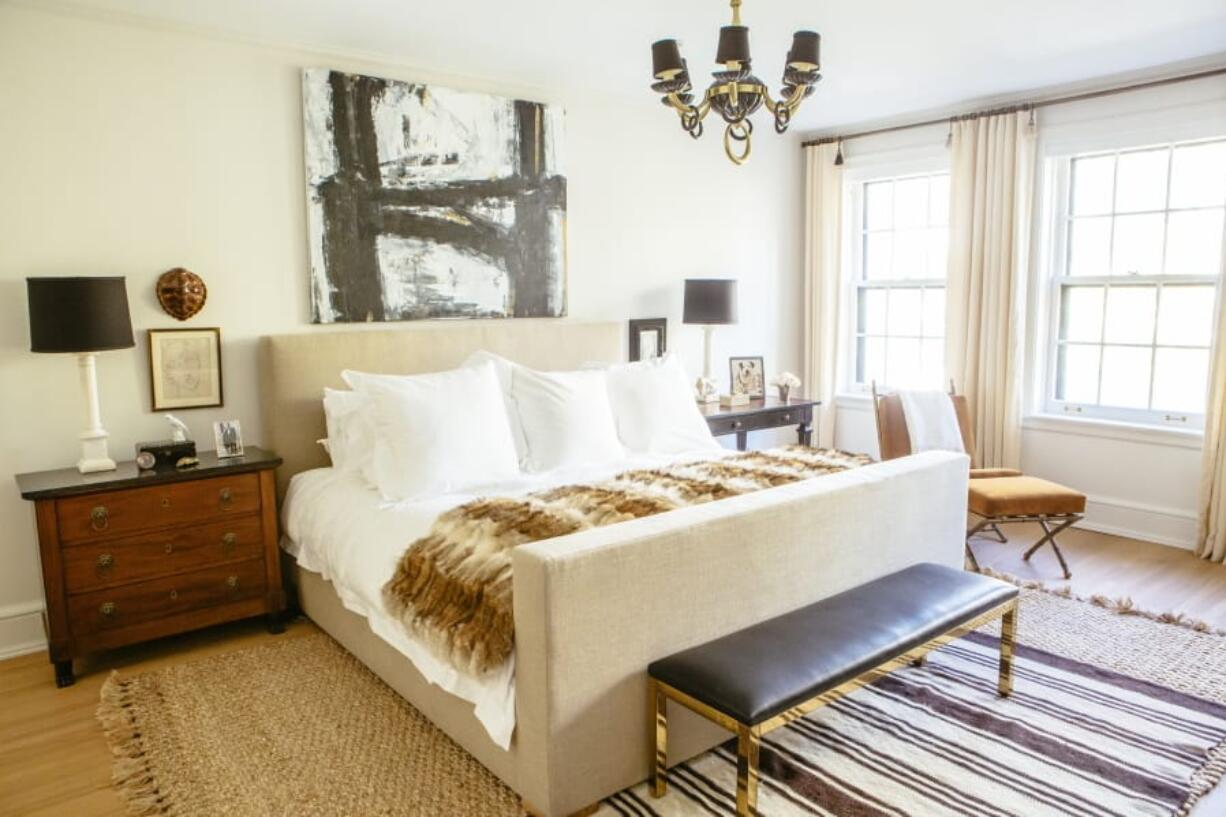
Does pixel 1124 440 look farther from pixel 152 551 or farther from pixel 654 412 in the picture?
pixel 152 551

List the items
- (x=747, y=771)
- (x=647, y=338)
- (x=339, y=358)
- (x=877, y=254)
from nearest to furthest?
(x=747, y=771) < (x=339, y=358) < (x=647, y=338) < (x=877, y=254)

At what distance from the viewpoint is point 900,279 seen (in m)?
5.59

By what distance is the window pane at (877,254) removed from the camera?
5.68 metres

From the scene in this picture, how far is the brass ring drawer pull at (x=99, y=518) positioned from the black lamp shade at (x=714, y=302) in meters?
3.17

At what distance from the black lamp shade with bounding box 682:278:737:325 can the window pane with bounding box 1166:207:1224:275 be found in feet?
7.62

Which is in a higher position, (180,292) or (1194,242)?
(1194,242)

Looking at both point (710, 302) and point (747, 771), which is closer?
point (747, 771)

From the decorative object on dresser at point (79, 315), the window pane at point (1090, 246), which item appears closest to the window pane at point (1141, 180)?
the window pane at point (1090, 246)

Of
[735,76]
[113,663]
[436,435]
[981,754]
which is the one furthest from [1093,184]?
[113,663]

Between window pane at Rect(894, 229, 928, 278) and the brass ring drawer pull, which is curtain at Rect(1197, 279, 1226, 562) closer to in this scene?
window pane at Rect(894, 229, 928, 278)

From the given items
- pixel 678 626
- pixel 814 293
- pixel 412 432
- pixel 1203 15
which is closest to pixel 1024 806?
pixel 678 626

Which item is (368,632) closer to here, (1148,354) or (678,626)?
(678,626)

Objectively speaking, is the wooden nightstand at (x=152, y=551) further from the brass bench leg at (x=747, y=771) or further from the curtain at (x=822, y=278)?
the curtain at (x=822, y=278)

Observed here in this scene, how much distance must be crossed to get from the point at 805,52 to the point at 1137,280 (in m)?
3.06
